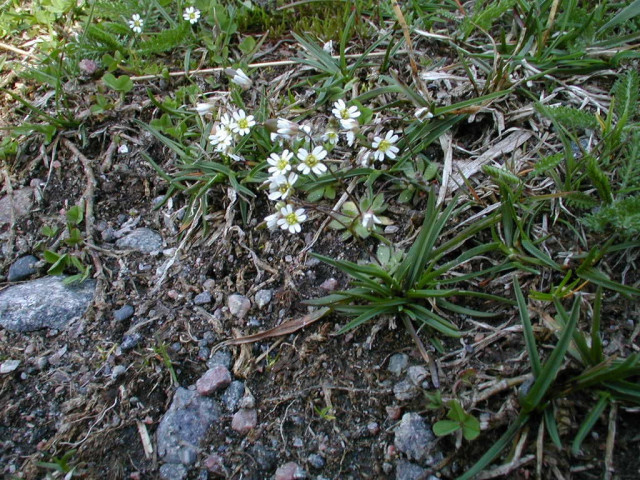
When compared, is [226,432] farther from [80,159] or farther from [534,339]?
[80,159]

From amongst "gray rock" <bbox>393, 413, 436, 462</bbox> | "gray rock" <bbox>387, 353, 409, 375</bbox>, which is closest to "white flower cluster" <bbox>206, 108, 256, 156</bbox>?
"gray rock" <bbox>387, 353, 409, 375</bbox>

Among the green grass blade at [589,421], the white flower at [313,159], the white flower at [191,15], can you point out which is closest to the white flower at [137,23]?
the white flower at [191,15]

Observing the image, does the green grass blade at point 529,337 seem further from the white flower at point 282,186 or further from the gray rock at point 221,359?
the gray rock at point 221,359

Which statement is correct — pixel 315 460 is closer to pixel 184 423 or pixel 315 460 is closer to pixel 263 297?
pixel 184 423

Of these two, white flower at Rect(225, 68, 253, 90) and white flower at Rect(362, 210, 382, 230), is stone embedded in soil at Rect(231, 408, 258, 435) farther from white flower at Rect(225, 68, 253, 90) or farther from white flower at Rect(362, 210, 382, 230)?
white flower at Rect(225, 68, 253, 90)

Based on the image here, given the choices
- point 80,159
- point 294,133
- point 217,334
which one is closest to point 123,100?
point 80,159

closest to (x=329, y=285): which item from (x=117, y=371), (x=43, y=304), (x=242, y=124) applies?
(x=242, y=124)
